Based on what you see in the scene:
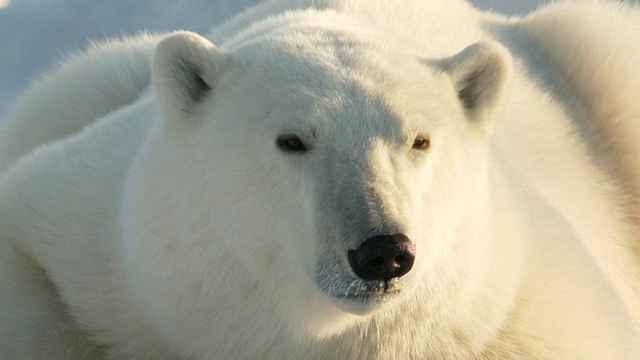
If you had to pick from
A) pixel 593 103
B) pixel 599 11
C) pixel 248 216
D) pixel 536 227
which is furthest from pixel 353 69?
pixel 599 11

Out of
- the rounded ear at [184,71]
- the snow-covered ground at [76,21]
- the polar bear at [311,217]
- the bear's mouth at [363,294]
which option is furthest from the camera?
the snow-covered ground at [76,21]

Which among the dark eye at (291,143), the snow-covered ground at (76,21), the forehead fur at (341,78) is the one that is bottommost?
the snow-covered ground at (76,21)

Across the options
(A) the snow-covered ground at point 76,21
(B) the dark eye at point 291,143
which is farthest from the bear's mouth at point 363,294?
(A) the snow-covered ground at point 76,21

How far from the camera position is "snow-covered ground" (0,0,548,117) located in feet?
20.0

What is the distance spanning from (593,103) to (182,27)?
261 cm

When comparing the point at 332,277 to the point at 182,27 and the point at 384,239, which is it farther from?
the point at 182,27

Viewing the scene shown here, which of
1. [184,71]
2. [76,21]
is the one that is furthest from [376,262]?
[76,21]

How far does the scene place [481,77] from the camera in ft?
10.00

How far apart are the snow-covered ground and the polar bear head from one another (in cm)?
319

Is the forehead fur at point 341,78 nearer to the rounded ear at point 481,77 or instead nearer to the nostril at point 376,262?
the rounded ear at point 481,77

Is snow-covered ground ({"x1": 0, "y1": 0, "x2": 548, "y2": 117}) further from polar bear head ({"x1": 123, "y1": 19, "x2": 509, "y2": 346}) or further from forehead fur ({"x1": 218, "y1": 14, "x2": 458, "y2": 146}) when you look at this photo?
forehead fur ({"x1": 218, "y1": 14, "x2": 458, "y2": 146})

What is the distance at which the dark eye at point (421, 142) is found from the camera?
2.69m

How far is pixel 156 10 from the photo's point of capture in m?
6.44

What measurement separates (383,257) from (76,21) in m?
4.36
